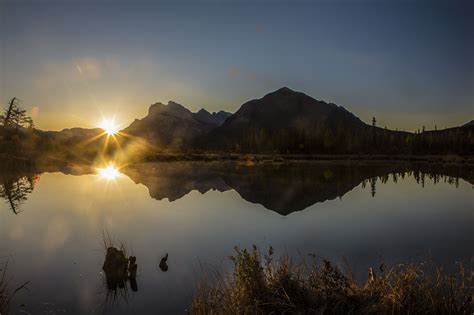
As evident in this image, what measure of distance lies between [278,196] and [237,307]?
22.5 meters

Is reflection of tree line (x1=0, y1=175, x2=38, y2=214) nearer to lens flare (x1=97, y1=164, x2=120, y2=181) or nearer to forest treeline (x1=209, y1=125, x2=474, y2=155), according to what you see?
lens flare (x1=97, y1=164, x2=120, y2=181)

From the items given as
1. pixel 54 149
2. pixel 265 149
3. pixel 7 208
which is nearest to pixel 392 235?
pixel 7 208

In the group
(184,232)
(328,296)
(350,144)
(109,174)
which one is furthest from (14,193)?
(350,144)

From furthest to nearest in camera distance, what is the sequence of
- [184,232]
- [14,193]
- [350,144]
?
[350,144], [14,193], [184,232]

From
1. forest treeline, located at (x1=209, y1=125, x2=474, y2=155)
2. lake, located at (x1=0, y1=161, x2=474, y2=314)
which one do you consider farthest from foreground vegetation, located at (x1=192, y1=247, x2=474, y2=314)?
forest treeline, located at (x1=209, y1=125, x2=474, y2=155)

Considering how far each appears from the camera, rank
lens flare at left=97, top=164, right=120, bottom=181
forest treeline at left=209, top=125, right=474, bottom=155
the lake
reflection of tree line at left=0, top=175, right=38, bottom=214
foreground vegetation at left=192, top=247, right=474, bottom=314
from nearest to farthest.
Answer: foreground vegetation at left=192, top=247, right=474, bottom=314, the lake, reflection of tree line at left=0, top=175, right=38, bottom=214, lens flare at left=97, top=164, right=120, bottom=181, forest treeline at left=209, top=125, right=474, bottom=155

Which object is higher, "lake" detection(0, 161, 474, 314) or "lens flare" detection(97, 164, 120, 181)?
"lens flare" detection(97, 164, 120, 181)

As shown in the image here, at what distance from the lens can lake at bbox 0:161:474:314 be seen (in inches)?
412

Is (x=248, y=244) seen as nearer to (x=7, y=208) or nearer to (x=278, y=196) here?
(x=278, y=196)

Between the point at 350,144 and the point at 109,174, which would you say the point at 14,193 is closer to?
the point at 109,174

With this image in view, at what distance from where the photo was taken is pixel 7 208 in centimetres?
2316

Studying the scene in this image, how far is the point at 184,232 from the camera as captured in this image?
18.1 metres

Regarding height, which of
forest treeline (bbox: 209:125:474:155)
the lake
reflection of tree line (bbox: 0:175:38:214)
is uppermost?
forest treeline (bbox: 209:125:474:155)

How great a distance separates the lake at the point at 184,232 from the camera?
34.4 feet
